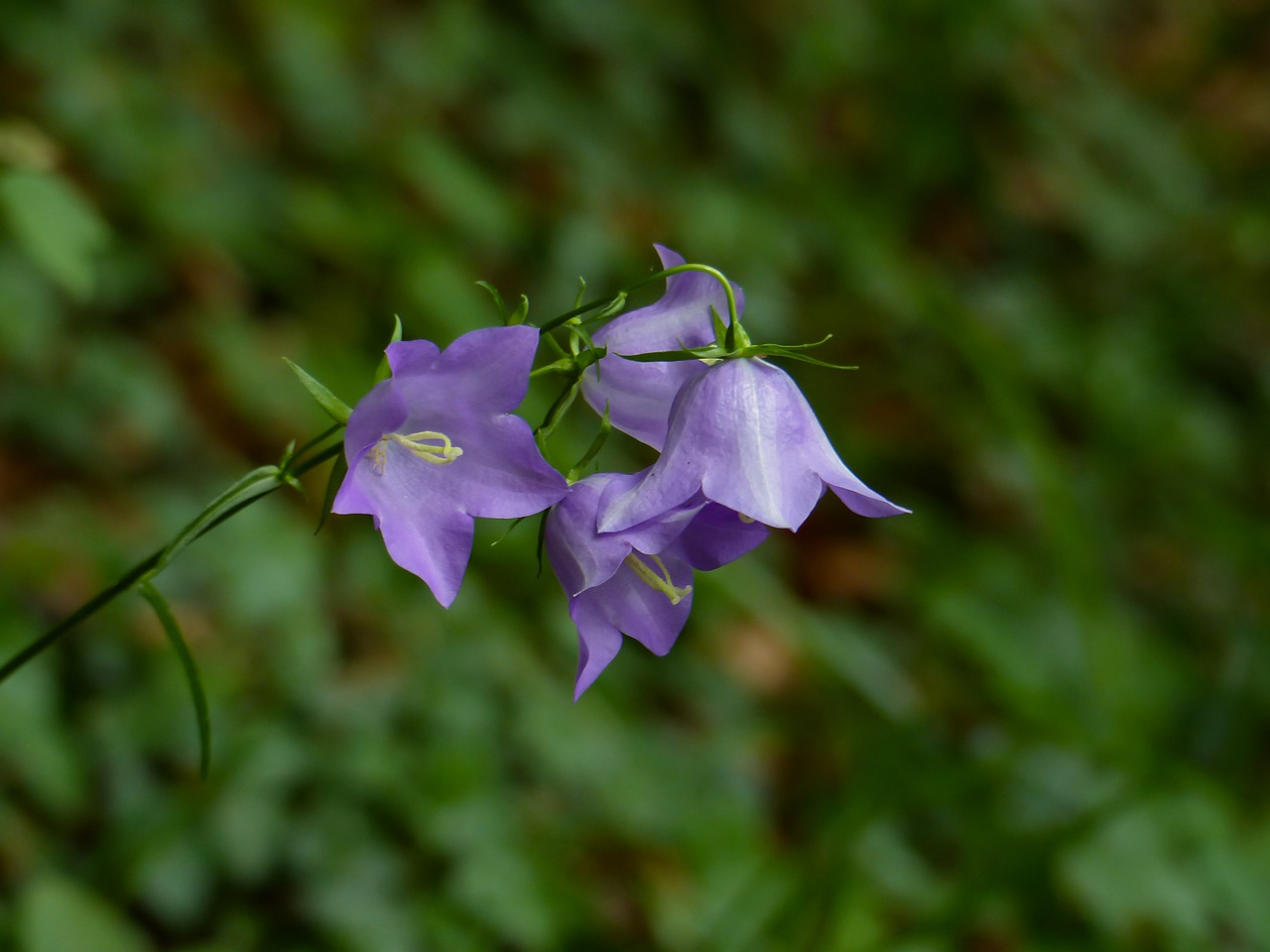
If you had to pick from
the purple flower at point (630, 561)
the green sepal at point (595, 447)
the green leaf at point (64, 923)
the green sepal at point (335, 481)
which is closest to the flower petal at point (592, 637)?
the purple flower at point (630, 561)

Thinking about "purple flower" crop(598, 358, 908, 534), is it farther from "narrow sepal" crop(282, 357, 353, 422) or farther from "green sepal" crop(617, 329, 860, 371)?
"narrow sepal" crop(282, 357, 353, 422)

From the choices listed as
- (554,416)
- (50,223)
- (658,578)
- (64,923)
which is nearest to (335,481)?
(554,416)

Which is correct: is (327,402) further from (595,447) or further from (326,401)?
(595,447)

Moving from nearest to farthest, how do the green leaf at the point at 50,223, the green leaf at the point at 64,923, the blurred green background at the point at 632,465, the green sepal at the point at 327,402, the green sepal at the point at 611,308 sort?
the green sepal at the point at 327,402 < the green sepal at the point at 611,308 < the green leaf at the point at 50,223 < the green leaf at the point at 64,923 < the blurred green background at the point at 632,465

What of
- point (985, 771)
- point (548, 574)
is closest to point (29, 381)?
point (548, 574)

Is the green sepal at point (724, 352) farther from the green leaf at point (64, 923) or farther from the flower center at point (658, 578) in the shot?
the green leaf at point (64, 923)

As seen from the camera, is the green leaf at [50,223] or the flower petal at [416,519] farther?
the green leaf at [50,223]
